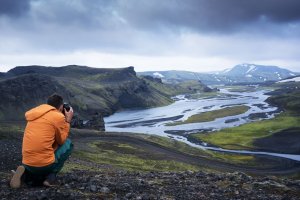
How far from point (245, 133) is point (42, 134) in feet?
391

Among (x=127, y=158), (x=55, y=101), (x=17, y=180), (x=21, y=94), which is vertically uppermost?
(x=55, y=101)

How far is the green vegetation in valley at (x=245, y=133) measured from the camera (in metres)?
112

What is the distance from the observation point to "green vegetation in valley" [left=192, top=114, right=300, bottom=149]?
112 metres

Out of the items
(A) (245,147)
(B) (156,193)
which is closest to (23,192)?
(B) (156,193)

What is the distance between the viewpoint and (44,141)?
13.5m

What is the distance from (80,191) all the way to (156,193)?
288 centimetres

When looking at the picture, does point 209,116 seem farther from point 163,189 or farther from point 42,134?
point 42,134

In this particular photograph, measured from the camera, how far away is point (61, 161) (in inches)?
570

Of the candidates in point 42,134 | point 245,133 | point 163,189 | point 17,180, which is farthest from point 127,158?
point 245,133

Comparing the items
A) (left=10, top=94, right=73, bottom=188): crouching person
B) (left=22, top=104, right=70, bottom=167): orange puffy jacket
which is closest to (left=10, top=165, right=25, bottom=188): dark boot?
(left=10, top=94, right=73, bottom=188): crouching person

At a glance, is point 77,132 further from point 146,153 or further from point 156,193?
point 156,193

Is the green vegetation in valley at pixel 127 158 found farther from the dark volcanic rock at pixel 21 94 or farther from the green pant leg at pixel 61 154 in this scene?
the dark volcanic rock at pixel 21 94

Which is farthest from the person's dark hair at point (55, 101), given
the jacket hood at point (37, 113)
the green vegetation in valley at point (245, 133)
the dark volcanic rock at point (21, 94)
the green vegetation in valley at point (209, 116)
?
the green vegetation in valley at point (209, 116)

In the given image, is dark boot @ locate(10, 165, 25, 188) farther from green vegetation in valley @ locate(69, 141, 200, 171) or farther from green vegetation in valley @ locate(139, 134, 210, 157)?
green vegetation in valley @ locate(139, 134, 210, 157)
